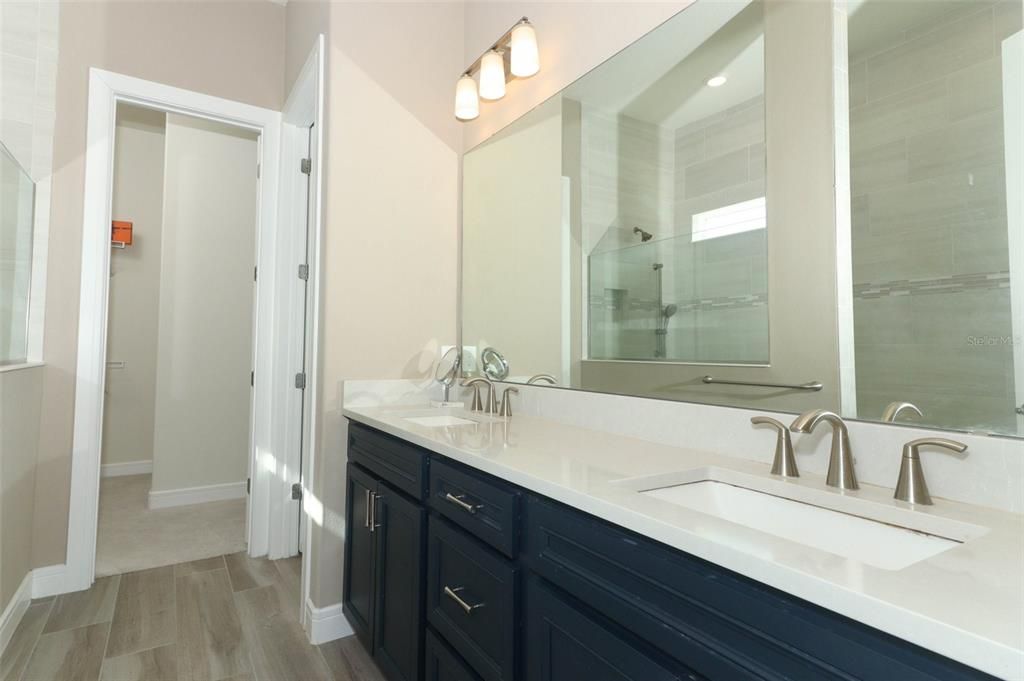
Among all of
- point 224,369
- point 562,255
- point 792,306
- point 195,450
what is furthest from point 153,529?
point 792,306

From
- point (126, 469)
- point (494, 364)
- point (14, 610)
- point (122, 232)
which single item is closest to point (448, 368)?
point (494, 364)

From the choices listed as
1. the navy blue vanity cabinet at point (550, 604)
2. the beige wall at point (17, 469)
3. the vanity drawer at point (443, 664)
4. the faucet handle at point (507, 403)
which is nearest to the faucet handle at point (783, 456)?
the navy blue vanity cabinet at point (550, 604)

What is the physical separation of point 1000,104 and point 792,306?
470mm

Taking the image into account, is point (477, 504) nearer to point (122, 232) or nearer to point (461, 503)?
point (461, 503)

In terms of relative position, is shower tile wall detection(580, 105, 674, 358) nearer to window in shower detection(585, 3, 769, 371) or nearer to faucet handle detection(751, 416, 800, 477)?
window in shower detection(585, 3, 769, 371)

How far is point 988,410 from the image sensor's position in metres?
0.87

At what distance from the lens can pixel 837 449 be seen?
974mm

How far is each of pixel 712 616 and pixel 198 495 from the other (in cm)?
391

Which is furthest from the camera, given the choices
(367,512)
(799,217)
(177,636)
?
(177,636)

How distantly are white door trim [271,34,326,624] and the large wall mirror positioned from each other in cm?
97

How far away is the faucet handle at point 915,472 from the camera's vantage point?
2.79 ft

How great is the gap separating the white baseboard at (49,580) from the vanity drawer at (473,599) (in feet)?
6.47

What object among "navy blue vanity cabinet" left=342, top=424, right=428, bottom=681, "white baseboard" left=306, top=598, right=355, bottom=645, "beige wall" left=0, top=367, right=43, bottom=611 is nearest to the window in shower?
"navy blue vanity cabinet" left=342, top=424, right=428, bottom=681

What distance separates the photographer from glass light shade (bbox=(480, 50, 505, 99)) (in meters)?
2.08
